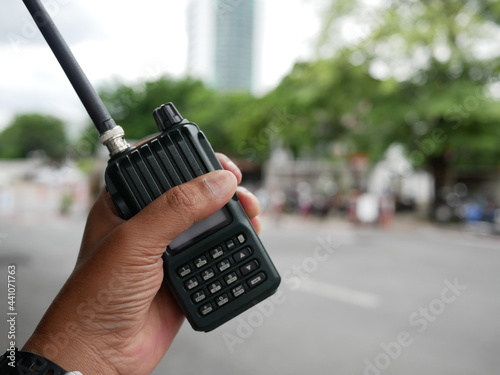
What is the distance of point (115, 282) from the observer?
2.56 feet

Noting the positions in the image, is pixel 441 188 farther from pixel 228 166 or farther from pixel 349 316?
pixel 228 166

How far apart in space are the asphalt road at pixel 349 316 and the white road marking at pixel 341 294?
0.03 ft

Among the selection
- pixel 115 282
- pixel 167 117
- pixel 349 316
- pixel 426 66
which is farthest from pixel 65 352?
pixel 426 66

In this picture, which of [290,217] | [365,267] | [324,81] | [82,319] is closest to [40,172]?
[290,217]

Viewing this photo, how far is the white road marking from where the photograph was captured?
14.4 feet

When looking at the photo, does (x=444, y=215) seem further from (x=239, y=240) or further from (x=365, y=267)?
(x=239, y=240)

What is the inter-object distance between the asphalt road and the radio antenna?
500mm

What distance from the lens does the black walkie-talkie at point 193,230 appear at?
0.79 meters

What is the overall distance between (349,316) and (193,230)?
11.2ft

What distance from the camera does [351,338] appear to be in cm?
344

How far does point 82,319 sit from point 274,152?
17.2 meters

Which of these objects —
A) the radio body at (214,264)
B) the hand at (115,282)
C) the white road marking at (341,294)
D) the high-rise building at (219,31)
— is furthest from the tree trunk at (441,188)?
the hand at (115,282)

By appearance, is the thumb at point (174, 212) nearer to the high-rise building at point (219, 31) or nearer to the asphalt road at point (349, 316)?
the asphalt road at point (349, 316)

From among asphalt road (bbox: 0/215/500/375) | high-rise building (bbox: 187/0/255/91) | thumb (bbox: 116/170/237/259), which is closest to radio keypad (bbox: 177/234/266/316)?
thumb (bbox: 116/170/237/259)
